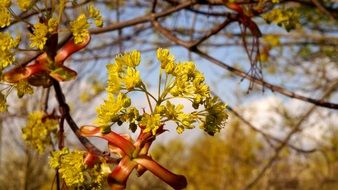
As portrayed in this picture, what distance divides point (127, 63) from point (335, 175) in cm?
915

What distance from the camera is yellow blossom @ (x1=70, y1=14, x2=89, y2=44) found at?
1.48 m

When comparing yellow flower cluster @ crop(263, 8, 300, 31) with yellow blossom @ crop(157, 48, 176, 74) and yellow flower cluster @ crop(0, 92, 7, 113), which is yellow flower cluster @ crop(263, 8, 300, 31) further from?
yellow flower cluster @ crop(0, 92, 7, 113)

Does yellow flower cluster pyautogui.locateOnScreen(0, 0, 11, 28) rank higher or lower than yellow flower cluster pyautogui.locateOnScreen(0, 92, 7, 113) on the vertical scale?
higher

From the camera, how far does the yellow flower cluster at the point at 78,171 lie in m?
1.33

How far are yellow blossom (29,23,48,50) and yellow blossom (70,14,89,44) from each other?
0.24ft

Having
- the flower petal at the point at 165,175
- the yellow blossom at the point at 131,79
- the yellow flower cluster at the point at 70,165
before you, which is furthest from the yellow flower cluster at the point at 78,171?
the yellow blossom at the point at 131,79

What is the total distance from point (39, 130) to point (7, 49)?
66 cm

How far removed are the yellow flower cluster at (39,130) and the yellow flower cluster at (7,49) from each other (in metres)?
0.59

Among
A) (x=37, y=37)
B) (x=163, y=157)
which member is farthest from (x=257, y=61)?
(x=163, y=157)

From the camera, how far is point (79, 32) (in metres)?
1.49

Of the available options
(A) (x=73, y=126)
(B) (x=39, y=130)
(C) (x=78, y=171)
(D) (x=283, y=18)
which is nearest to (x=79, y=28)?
(A) (x=73, y=126)

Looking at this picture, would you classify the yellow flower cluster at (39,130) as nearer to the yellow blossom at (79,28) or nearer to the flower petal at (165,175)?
the yellow blossom at (79,28)

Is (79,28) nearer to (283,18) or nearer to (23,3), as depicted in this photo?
(23,3)

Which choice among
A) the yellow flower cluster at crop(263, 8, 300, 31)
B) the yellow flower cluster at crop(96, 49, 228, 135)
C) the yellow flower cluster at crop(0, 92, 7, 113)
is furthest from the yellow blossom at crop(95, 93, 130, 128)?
the yellow flower cluster at crop(263, 8, 300, 31)
